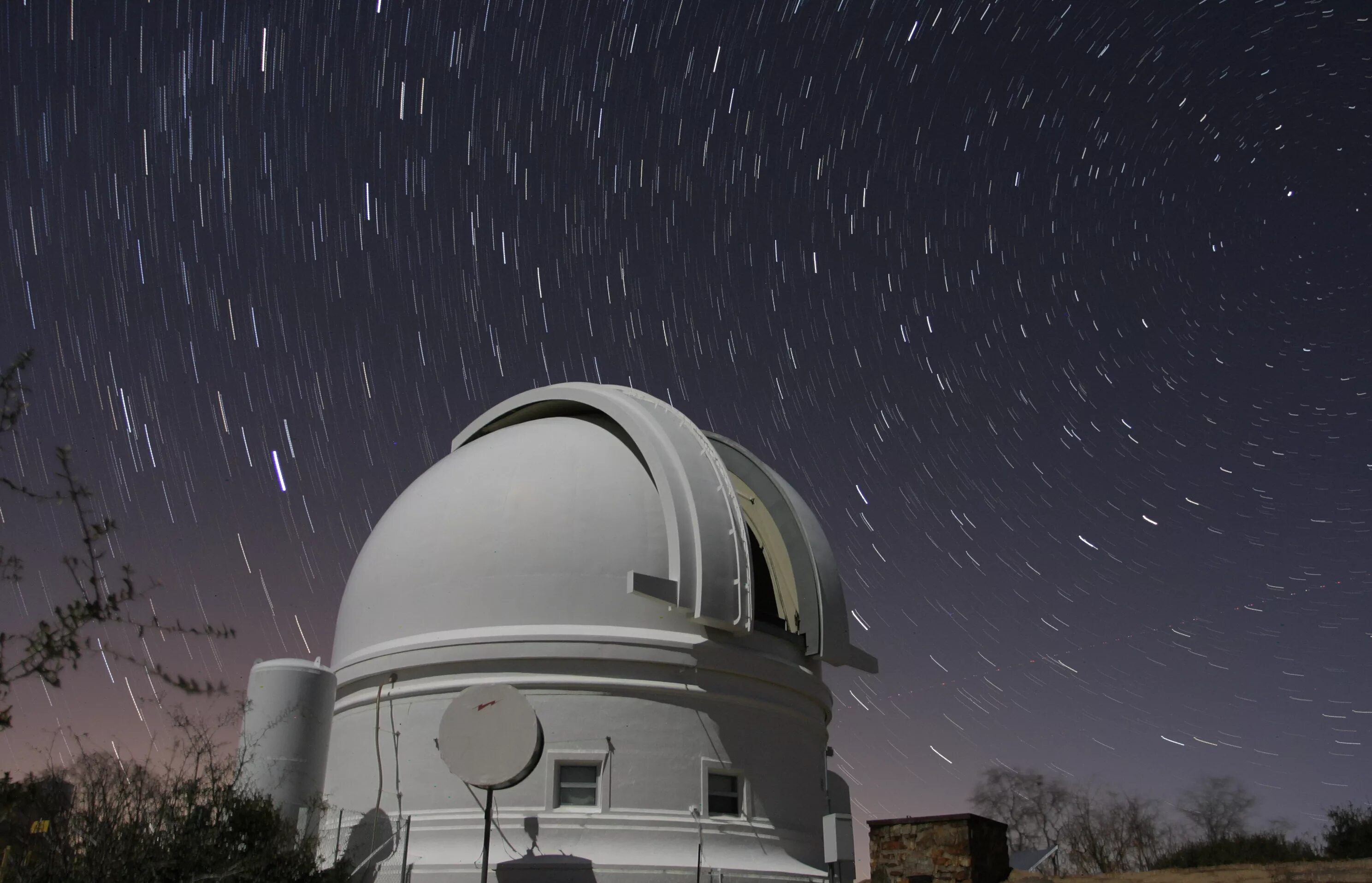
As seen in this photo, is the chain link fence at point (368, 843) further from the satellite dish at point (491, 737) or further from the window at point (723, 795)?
the window at point (723, 795)

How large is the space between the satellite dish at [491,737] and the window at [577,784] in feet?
3.19

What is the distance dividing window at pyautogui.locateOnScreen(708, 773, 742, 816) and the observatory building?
2 cm

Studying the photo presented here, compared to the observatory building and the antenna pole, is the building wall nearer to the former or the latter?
the observatory building

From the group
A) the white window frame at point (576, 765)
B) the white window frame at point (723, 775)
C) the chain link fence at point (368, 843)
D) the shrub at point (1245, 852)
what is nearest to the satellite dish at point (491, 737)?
the white window frame at point (576, 765)

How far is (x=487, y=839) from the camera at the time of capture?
367 inches

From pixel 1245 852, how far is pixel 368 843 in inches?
486

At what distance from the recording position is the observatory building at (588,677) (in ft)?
35.2

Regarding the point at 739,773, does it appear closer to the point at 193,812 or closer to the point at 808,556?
the point at 808,556

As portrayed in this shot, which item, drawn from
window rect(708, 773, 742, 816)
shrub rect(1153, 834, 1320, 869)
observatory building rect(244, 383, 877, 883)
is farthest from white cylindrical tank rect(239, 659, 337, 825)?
shrub rect(1153, 834, 1320, 869)

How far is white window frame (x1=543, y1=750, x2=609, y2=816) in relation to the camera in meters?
10.7

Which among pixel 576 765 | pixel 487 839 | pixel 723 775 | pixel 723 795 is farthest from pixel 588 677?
pixel 487 839

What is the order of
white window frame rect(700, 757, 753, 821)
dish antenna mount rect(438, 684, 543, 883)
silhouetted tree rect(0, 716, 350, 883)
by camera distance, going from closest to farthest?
1. silhouetted tree rect(0, 716, 350, 883)
2. dish antenna mount rect(438, 684, 543, 883)
3. white window frame rect(700, 757, 753, 821)

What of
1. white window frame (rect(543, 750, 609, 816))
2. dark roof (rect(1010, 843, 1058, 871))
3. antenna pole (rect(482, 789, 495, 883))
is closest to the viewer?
antenna pole (rect(482, 789, 495, 883))

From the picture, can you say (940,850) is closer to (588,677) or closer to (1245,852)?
(588,677)
